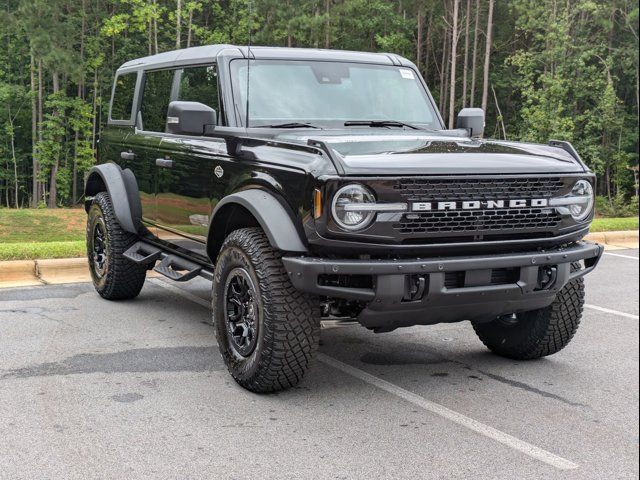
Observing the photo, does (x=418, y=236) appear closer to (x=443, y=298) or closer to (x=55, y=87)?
(x=443, y=298)

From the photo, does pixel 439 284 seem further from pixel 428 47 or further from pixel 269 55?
pixel 428 47

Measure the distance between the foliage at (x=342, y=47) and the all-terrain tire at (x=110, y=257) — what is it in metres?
19.9

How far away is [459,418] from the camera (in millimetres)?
4344

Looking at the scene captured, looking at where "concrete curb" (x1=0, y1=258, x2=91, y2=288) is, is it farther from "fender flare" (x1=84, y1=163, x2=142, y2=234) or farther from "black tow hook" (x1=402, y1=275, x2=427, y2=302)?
"black tow hook" (x1=402, y1=275, x2=427, y2=302)

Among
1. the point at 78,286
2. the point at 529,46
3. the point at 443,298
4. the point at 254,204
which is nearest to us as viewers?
the point at 443,298

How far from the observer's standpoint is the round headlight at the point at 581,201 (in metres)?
4.78

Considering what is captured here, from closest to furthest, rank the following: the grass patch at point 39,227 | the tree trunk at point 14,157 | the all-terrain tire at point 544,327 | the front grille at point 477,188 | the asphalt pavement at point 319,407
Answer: the asphalt pavement at point 319,407
the front grille at point 477,188
the all-terrain tire at point 544,327
the grass patch at point 39,227
the tree trunk at point 14,157

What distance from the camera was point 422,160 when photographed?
432 centimetres

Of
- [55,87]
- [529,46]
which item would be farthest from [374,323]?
[55,87]

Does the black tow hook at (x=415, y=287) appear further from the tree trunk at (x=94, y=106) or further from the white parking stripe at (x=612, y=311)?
the tree trunk at (x=94, y=106)

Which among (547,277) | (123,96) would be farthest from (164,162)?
(547,277)

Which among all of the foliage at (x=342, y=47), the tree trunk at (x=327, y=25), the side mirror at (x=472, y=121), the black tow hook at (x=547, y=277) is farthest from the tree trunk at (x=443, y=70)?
the black tow hook at (x=547, y=277)

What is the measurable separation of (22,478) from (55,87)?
111 ft

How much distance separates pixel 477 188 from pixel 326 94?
176 cm
